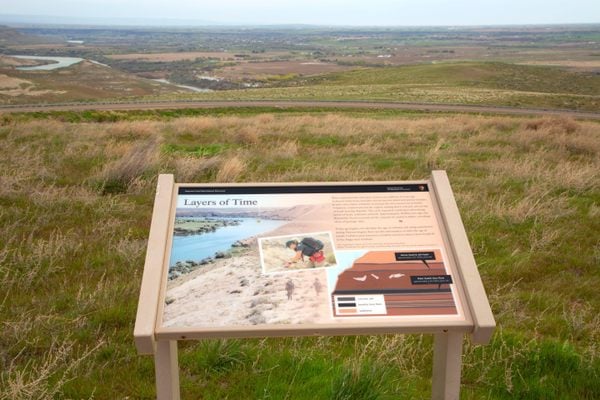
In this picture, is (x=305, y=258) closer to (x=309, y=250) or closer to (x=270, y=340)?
(x=309, y=250)

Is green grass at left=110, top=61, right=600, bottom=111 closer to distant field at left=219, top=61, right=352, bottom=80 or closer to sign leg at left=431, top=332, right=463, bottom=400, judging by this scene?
distant field at left=219, top=61, right=352, bottom=80

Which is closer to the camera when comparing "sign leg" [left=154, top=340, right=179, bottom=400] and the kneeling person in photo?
"sign leg" [left=154, top=340, right=179, bottom=400]

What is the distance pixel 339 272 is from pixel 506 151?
10190 mm

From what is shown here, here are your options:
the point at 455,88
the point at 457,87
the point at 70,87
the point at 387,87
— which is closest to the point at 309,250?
the point at 387,87

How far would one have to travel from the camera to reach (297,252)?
2.90 metres

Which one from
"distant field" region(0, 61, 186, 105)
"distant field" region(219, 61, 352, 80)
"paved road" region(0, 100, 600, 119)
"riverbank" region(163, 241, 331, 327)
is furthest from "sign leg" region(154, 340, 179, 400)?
"distant field" region(219, 61, 352, 80)

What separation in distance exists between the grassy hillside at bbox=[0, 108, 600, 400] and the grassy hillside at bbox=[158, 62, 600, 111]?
115ft

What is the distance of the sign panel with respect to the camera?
265 centimetres

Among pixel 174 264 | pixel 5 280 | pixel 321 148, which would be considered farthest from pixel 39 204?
pixel 321 148

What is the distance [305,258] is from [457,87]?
61404mm

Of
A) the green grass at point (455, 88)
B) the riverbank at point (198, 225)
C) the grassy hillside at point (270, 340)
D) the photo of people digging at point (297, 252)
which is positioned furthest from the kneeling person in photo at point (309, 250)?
the green grass at point (455, 88)

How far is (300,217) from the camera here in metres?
3.08

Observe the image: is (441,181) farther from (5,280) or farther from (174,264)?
(5,280)

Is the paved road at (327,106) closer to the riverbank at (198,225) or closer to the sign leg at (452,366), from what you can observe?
the riverbank at (198,225)
